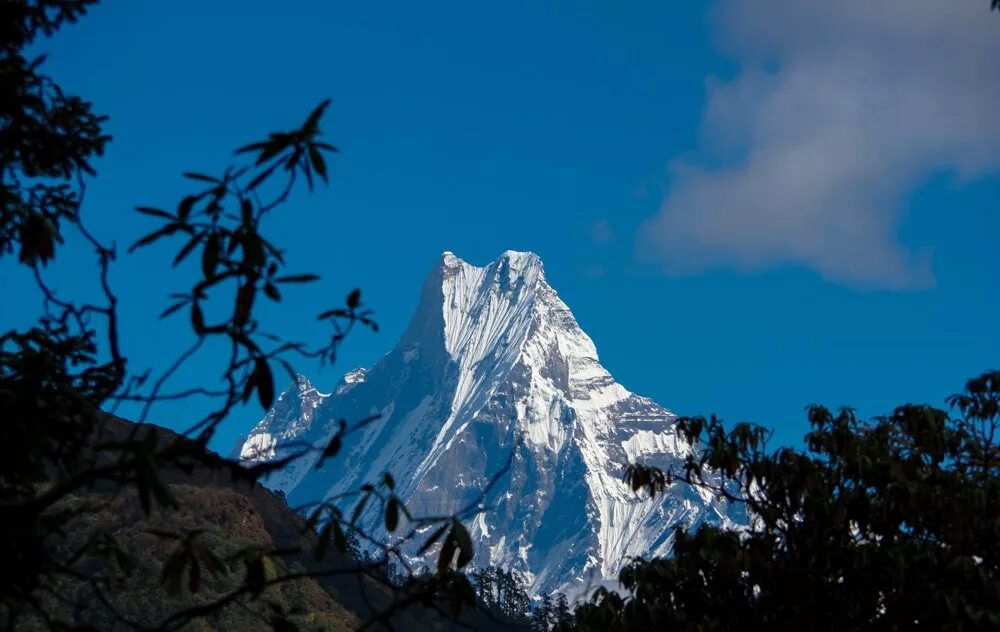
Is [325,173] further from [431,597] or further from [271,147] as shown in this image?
[431,597]

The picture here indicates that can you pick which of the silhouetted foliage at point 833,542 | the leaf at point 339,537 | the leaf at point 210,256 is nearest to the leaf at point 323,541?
the leaf at point 339,537

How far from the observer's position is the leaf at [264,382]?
4.17m

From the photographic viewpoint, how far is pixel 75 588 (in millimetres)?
56281

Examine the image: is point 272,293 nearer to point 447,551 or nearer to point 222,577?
point 447,551

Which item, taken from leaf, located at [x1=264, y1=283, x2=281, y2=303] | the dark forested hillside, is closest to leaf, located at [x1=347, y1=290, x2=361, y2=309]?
leaf, located at [x1=264, y1=283, x2=281, y2=303]

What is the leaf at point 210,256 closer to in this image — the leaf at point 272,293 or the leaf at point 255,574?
the leaf at point 272,293

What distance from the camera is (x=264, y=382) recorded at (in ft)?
13.7

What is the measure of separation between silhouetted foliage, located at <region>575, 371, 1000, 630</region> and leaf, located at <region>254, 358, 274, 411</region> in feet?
21.1

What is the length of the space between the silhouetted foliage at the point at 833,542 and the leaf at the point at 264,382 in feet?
21.1

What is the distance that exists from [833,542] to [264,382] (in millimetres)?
7424

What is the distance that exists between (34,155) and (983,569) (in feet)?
24.9

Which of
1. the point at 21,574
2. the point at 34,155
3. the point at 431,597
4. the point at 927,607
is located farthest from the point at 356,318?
the point at 927,607

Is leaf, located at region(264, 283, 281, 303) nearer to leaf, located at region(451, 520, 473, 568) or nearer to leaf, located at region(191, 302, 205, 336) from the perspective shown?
leaf, located at region(191, 302, 205, 336)

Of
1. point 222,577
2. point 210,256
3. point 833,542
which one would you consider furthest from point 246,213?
point 222,577
